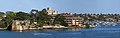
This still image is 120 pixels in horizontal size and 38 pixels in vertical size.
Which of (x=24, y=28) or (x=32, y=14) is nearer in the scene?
(x=24, y=28)

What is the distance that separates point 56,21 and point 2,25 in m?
17.3

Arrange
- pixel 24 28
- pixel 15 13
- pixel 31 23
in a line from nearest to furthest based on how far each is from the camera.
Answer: pixel 24 28 → pixel 31 23 → pixel 15 13

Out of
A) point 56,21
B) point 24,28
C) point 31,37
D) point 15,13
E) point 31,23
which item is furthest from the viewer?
point 15,13

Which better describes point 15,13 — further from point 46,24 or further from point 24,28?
point 24,28

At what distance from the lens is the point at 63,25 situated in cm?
10406

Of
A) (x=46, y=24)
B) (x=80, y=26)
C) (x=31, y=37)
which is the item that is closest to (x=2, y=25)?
(x=46, y=24)

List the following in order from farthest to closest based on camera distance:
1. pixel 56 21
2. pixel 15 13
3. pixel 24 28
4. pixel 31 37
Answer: pixel 15 13 → pixel 56 21 → pixel 24 28 → pixel 31 37

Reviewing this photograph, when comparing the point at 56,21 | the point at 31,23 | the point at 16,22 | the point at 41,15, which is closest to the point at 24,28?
the point at 16,22

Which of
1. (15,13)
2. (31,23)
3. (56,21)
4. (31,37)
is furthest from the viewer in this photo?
(15,13)

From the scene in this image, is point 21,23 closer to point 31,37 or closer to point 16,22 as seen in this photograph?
point 16,22

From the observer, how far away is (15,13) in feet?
381

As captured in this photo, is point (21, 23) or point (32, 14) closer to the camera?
point (21, 23)

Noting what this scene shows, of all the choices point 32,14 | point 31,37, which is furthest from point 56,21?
point 31,37

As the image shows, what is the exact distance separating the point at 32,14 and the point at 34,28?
26.9 metres
